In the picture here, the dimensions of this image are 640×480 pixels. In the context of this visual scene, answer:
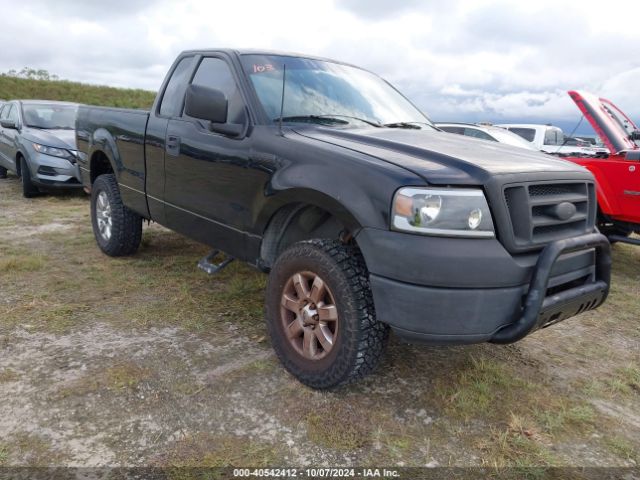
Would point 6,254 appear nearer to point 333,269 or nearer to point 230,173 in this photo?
point 230,173

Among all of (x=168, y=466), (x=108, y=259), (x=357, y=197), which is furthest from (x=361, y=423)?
(x=108, y=259)

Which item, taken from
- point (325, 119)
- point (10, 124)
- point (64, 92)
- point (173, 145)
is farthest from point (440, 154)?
point (64, 92)

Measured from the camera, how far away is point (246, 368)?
304cm

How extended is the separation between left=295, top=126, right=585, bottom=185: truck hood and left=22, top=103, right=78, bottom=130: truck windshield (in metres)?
7.71

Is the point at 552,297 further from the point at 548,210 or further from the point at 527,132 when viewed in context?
the point at 527,132

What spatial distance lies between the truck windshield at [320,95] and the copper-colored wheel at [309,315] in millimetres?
1053

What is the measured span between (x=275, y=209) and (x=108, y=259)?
9.28ft

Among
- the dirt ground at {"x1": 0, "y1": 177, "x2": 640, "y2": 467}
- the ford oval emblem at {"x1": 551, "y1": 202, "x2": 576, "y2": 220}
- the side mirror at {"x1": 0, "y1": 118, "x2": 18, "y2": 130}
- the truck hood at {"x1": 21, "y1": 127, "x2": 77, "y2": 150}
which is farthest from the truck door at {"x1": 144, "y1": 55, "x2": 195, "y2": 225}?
the side mirror at {"x1": 0, "y1": 118, "x2": 18, "y2": 130}

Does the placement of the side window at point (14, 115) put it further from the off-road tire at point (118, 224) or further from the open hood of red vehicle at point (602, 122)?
the open hood of red vehicle at point (602, 122)

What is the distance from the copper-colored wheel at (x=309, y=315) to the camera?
2670 mm

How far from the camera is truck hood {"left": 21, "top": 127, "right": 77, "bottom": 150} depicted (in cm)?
839

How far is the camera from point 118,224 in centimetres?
489

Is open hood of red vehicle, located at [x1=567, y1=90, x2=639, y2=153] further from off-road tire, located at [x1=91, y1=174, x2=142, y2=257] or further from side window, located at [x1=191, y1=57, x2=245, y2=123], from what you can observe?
off-road tire, located at [x1=91, y1=174, x2=142, y2=257]

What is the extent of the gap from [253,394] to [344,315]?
69cm
